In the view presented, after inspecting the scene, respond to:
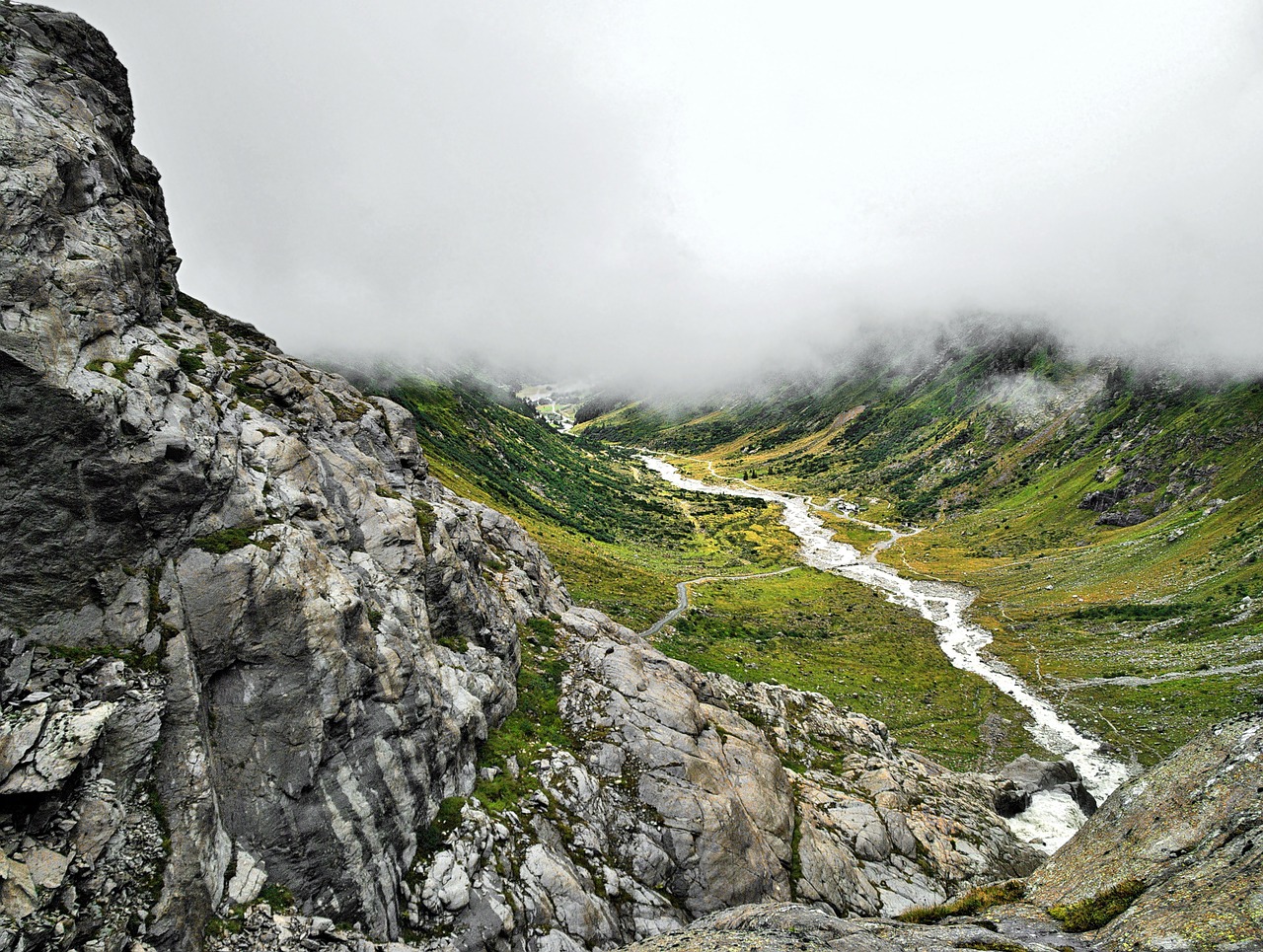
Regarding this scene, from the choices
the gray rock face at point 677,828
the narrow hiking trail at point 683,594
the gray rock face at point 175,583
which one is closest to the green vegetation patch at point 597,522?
the narrow hiking trail at point 683,594

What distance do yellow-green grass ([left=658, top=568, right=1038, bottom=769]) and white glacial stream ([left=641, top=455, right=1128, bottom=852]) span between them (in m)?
2.69

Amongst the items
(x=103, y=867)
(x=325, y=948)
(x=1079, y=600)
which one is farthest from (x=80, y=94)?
(x=1079, y=600)

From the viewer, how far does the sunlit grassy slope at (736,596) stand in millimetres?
62625

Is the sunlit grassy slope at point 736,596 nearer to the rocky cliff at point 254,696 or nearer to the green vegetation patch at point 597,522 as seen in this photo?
the green vegetation patch at point 597,522

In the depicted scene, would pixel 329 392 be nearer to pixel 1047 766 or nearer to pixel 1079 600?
pixel 1047 766

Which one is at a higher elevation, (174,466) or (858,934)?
(174,466)

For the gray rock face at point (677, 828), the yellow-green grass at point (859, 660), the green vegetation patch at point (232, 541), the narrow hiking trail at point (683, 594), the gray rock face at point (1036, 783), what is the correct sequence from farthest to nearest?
the narrow hiking trail at point (683, 594)
the yellow-green grass at point (859, 660)
the gray rock face at point (1036, 783)
the gray rock face at point (677, 828)
the green vegetation patch at point (232, 541)

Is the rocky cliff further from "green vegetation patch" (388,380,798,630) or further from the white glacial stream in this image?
"green vegetation patch" (388,380,798,630)

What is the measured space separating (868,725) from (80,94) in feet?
188

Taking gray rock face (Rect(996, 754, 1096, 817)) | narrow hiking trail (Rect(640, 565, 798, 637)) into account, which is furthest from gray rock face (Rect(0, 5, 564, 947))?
narrow hiking trail (Rect(640, 565, 798, 637))

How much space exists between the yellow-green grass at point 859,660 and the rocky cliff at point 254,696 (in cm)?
3105

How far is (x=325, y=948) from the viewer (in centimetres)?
1429

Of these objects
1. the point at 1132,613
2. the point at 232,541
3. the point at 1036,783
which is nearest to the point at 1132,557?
the point at 1132,613

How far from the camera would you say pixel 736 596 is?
337ft
